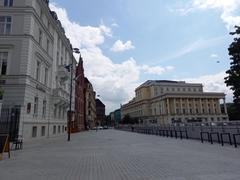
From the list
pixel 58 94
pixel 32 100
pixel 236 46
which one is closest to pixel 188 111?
pixel 236 46

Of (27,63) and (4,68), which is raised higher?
(27,63)

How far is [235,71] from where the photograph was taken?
100 ft

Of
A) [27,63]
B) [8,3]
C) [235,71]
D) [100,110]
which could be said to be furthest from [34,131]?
[100,110]

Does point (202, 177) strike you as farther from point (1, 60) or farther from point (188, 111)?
point (188, 111)

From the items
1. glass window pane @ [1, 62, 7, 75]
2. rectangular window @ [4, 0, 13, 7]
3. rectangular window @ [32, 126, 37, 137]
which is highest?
rectangular window @ [4, 0, 13, 7]

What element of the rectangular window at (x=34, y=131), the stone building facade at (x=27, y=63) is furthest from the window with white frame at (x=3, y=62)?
the rectangular window at (x=34, y=131)

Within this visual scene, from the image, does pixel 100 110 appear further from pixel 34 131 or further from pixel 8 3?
pixel 8 3

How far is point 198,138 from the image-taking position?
21.8m

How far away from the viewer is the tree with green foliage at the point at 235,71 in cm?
2944

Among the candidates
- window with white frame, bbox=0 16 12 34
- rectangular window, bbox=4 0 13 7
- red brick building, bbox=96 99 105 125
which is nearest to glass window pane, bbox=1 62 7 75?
window with white frame, bbox=0 16 12 34

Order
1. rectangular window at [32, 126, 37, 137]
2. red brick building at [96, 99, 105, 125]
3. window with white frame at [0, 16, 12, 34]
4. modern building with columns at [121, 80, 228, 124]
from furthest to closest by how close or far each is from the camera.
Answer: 1. red brick building at [96, 99, 105, 125]
2. modern building with columns at [121, 80, 228, 124]
3. rectangular window at [32, 126, 37, 137]
4. window with white frame at [0, 16, 12, 34]

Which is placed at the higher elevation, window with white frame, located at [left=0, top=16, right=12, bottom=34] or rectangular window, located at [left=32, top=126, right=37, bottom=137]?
window with white frame, located at [left=0, top=16, right=12, bottom=34]

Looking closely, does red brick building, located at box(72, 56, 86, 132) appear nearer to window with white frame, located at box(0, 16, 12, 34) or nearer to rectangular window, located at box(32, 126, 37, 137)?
rectangular window, located at box(32, 126, 37, 137)

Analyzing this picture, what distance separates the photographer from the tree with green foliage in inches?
1159
